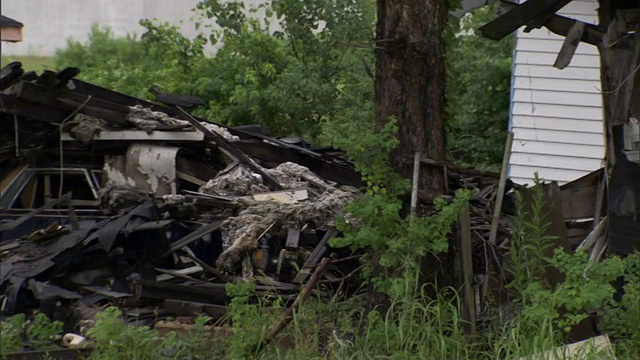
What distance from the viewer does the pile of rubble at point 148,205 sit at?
24.2ft

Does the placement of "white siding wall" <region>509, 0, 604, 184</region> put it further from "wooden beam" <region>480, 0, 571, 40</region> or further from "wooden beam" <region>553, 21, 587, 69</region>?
"wooden beam" <region>480, 0, 571, 40</region>

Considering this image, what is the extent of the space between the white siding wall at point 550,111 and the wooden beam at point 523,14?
19.0 ft

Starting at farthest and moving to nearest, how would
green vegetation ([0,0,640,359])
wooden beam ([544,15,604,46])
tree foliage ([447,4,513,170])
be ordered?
tree foliage ([447,4,513,170])
wooden beam ([544,15,604,46])
green vegetation ([0,0,640,359])

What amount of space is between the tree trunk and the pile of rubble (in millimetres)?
344

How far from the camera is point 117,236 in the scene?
25.0 feet

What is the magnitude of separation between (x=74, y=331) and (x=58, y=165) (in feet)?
9.58

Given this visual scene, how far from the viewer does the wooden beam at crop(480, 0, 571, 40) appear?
285 inches

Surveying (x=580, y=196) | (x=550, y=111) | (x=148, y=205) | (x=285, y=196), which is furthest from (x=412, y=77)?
(x=550, y=111)

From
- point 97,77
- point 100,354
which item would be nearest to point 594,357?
point 100,354

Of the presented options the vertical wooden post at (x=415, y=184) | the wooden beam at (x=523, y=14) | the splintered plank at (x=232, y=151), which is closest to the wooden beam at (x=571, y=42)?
the wooden beam at (x=523, y=14)

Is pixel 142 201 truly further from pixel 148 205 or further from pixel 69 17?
pixel 69 17

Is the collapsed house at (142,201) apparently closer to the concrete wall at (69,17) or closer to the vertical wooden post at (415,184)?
the vertical wooden post at (415,184)

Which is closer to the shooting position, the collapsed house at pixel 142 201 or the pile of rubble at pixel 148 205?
the pile of rubble at pixel 148 205

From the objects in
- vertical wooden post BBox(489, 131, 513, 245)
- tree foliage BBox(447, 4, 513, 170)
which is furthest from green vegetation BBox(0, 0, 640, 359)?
tree foliage BBox(447, 4, 513, 170)
